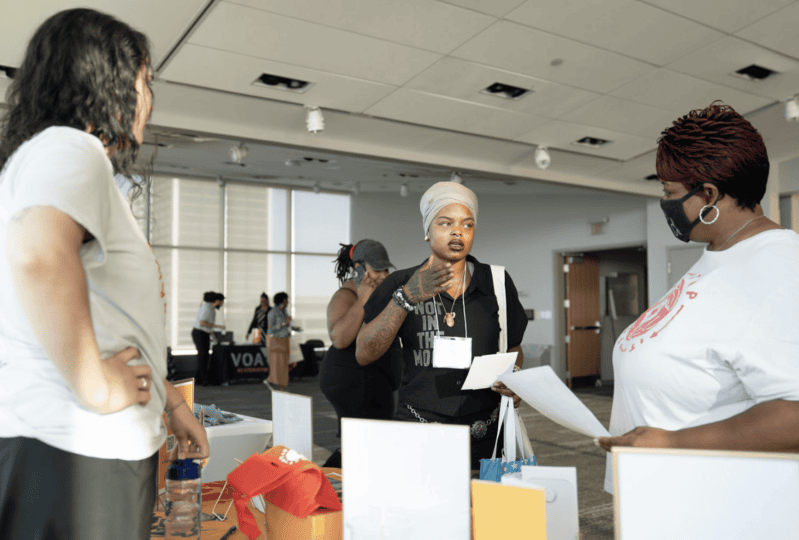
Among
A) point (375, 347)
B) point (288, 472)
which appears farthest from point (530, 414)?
point (288, 472)

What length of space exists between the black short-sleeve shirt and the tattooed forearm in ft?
0.15

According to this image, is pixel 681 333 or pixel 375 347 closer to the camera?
pixel 681 333

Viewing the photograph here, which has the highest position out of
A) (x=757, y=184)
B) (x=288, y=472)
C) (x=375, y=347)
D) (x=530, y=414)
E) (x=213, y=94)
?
(x=213, y=94)

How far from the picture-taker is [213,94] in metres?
4.88

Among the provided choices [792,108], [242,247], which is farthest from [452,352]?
[242,247]

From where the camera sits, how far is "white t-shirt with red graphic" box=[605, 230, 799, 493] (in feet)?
2.90

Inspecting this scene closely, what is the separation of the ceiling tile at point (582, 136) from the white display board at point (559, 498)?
17.0 feet

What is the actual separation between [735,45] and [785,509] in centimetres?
440

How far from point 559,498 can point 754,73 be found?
4.87 meters

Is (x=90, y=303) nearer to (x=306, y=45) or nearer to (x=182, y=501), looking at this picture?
(x=182, y=501)

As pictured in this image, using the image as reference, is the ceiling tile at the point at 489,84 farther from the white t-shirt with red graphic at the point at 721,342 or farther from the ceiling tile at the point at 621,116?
the white t-shirt with red graphic at the point at 721,342

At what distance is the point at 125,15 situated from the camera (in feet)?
12.1

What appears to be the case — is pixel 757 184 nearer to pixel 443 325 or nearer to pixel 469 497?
pixel 469 497

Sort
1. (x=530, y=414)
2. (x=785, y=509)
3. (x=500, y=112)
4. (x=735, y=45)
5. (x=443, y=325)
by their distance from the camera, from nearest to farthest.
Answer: (x=785, y=509) → (x=443, y=325) → (x=735, y=45) → (x=500, y=112) → (x=530, y=414)
